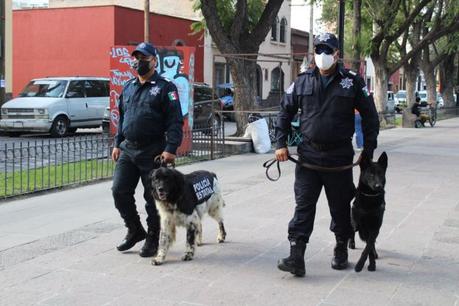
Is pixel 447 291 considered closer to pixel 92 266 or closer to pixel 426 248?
pixel 426 248

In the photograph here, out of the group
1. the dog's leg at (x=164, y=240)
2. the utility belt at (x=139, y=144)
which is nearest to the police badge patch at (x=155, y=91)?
→ the utility belt at (x=139, y=144)

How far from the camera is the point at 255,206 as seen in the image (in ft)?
27.2

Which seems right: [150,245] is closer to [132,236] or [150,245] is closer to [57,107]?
[132,236]

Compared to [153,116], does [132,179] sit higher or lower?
lower

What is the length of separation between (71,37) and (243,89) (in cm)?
1590

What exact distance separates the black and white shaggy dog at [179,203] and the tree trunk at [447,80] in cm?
3646

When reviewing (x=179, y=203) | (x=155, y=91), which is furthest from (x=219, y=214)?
(x=155, y=91)

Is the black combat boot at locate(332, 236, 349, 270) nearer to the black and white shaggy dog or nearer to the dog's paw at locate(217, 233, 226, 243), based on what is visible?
the black and white shaggy dog

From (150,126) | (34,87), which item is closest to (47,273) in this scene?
(150,126)

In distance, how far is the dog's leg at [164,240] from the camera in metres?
5.56

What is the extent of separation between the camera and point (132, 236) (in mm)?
5949

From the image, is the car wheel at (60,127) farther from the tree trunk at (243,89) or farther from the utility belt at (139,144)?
the utility belt at (139,144)

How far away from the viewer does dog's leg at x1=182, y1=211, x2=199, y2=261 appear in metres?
5.63

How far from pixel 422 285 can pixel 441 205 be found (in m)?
3.67
